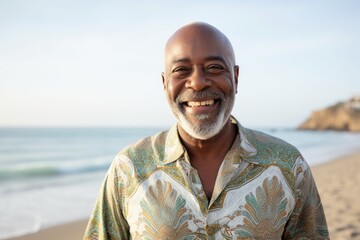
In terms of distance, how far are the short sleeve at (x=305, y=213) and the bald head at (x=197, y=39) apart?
705 millimetres

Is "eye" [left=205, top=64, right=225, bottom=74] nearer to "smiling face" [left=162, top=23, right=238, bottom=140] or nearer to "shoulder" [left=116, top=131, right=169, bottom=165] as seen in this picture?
"smiling face" [left=162, top=23, right=238, bottom=140]

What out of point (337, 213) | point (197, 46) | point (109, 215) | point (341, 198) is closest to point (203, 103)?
point (197, 46)

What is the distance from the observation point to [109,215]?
6.70 feet

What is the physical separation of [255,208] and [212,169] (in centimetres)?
29

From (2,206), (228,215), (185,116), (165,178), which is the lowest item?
(2,206)

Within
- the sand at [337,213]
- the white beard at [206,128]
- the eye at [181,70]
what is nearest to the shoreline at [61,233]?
the sand at [337,213]

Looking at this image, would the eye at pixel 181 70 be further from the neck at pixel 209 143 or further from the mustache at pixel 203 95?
the neck at pixel 209 143

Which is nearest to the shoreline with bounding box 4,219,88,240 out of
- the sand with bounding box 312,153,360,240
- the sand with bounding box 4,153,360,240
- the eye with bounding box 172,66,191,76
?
the sand with bounding box 4,153,360,240

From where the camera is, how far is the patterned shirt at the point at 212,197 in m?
1.88

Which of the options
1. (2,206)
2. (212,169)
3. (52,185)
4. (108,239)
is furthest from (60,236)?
(52,185)

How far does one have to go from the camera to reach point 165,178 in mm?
1962

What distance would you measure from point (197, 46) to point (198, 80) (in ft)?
0.59

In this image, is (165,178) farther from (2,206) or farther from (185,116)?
(2,206)

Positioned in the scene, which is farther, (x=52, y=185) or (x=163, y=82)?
(x=52, y=185)
